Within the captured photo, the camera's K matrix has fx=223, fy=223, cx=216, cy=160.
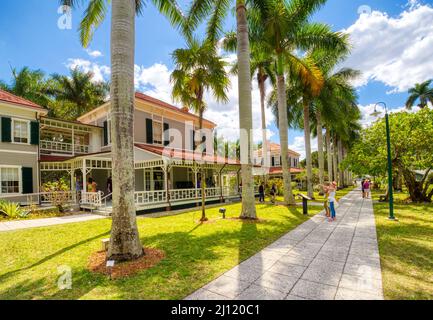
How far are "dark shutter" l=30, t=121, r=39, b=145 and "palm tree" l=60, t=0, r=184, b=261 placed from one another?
14124 millimetres

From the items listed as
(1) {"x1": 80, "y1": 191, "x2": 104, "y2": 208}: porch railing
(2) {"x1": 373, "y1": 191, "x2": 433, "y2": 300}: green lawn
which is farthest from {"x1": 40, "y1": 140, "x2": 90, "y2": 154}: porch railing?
(2) {"x1": 373, "y1": 191, "x2": 433, "y2": 300}: green lawn

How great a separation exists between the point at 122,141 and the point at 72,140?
593 inches

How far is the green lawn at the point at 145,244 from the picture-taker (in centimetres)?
391

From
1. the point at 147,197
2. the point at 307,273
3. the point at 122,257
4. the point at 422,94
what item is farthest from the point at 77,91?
the point at 422,94

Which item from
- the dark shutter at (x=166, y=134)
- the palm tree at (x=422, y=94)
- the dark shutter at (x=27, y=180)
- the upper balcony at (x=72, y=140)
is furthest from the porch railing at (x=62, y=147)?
the palm tree at (x=422, y=94)

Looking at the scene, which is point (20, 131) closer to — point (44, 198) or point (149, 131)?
point (44, 198)

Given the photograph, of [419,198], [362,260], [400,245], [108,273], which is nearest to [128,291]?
[108,273]

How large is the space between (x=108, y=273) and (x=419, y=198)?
1891 centimetres

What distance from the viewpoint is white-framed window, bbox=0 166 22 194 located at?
13970 mm

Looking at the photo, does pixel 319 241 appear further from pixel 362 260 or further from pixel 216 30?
pixel 216 30

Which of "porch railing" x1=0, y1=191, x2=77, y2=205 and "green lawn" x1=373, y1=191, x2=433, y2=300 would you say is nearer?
"green lawn" x1=373, y1=191, x2=433, y2=300

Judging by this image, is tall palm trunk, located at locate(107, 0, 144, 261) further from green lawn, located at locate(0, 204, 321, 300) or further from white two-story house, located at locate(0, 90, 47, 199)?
white two-story house, located at locate(0, 90, 47, 199)

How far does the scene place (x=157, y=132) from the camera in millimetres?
18859
